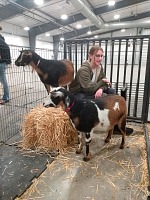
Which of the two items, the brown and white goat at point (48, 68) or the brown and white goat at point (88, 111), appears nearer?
the brown and white goat at point (88, 111)

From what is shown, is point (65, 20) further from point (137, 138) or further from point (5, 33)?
point (137, 138)

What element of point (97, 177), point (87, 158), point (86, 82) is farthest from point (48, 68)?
point (97, 177)

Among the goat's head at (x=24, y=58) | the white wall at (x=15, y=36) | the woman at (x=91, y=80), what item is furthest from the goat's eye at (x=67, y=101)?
the white wall at (x=15, y=36)

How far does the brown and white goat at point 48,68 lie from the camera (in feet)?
8.68

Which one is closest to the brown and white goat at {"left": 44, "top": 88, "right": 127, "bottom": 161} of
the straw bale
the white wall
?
the straw bale

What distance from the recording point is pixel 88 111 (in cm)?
207

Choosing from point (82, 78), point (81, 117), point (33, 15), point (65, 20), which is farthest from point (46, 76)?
point (65, 20)

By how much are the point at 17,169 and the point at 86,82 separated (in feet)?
4.51

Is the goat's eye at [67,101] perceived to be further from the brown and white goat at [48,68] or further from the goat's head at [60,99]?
the brown and white goat at [48,68]

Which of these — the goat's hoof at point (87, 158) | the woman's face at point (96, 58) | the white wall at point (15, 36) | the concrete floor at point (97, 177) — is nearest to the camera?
the concrete floor at point (97, 177)

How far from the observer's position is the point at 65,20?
10.5m

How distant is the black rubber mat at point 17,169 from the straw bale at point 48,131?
7.1 inches

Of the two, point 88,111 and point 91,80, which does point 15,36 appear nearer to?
point 91,80

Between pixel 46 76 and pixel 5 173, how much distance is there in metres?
1.44
